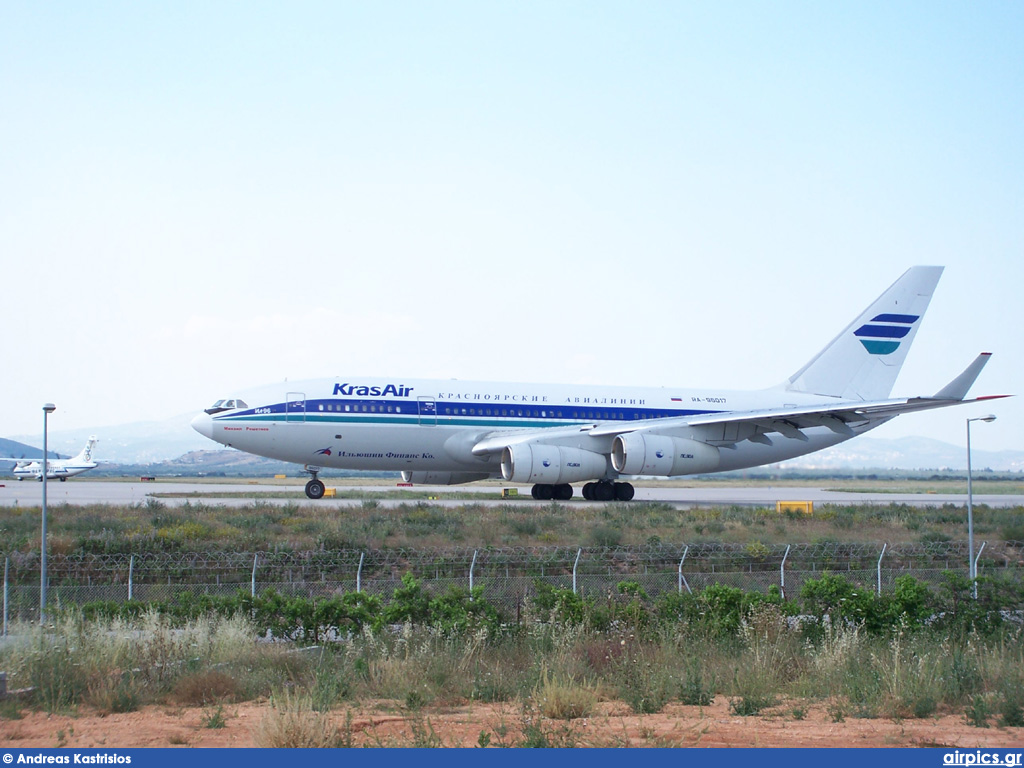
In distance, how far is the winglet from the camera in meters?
28.4

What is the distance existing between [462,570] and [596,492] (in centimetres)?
1706

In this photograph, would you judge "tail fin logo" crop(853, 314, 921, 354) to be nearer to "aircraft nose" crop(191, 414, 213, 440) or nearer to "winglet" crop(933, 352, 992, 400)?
"winglet" crop(933, 352, 992, 400)

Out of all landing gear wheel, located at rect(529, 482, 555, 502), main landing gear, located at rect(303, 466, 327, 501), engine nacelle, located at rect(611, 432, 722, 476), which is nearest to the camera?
engine nacelle, located at rect(611, 432, 722, 476)

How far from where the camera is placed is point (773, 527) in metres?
26.7

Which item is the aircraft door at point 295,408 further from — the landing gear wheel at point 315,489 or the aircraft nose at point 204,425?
the landing gear wheel at point 315,489

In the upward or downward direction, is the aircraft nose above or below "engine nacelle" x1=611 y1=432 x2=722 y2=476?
above

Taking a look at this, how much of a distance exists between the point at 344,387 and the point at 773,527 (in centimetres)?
1472

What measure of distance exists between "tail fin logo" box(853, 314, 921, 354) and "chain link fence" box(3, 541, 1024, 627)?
17836 millimetres

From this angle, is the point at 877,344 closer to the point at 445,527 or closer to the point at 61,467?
the point at 445,527

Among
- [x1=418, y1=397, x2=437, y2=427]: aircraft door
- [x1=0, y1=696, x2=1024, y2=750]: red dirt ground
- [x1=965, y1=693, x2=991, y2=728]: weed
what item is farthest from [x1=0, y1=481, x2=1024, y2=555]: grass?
[x1=965, y1=693, x2=991, y2=728]: weed

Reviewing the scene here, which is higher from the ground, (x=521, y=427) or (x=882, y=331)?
(x=882, y=331)

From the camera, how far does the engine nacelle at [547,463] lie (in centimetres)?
3092

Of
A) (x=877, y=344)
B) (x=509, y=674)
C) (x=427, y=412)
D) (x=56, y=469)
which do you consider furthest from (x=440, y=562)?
(x=56, y=469)

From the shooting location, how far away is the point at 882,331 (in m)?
38.6
